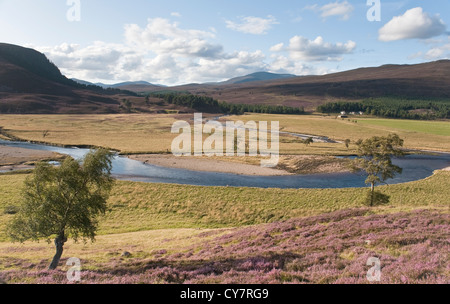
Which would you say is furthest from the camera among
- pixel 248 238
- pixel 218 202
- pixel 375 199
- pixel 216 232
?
pixel 218 202

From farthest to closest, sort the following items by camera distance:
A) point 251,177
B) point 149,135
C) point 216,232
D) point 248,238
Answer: point 149,135 < point 251,177 < point 216,232 < point 248,238

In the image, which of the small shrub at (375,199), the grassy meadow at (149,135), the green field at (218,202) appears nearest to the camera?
the small shrub at (375,199)

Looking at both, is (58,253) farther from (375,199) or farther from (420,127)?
(420,127)

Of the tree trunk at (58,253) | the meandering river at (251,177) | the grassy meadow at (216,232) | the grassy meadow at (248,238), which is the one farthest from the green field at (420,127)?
the tree trunk at (58,253)

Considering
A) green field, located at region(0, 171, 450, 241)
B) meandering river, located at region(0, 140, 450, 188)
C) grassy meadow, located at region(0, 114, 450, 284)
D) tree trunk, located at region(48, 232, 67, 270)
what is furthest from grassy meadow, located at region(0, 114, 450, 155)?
tree trunk, located at region(48, 232, 67, 270)

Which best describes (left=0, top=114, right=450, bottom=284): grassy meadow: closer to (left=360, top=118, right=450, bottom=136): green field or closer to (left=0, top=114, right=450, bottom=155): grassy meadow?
(left=0, top=114, right=450, bottom=155): grassy meadow

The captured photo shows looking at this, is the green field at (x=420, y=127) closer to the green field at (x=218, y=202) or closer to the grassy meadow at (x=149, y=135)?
the grassy meadow at (x=149, y=135)

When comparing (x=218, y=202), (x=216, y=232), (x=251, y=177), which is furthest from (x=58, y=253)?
(x=251, y=177)

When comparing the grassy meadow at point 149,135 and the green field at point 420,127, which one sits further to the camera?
the green field at point 420,127

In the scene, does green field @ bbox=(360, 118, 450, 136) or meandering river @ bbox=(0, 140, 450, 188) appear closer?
meandering river @ bbox=(0, 140, 450, 188)

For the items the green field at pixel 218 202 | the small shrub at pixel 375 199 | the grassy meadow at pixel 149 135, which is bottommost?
the green field at pixel 218 202

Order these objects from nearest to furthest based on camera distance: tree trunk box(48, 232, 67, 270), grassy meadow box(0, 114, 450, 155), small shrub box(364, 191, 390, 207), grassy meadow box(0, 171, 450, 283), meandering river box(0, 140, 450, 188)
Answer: grassy meadow box(0, 171, 450, 283) < tree trunk box(48, 232, 67, 270) < small shrub box(364, 191, 390, 207) < meandering river box(0, 140, 450, 188) < grassy meadow box(0, 114, 450, 155)
